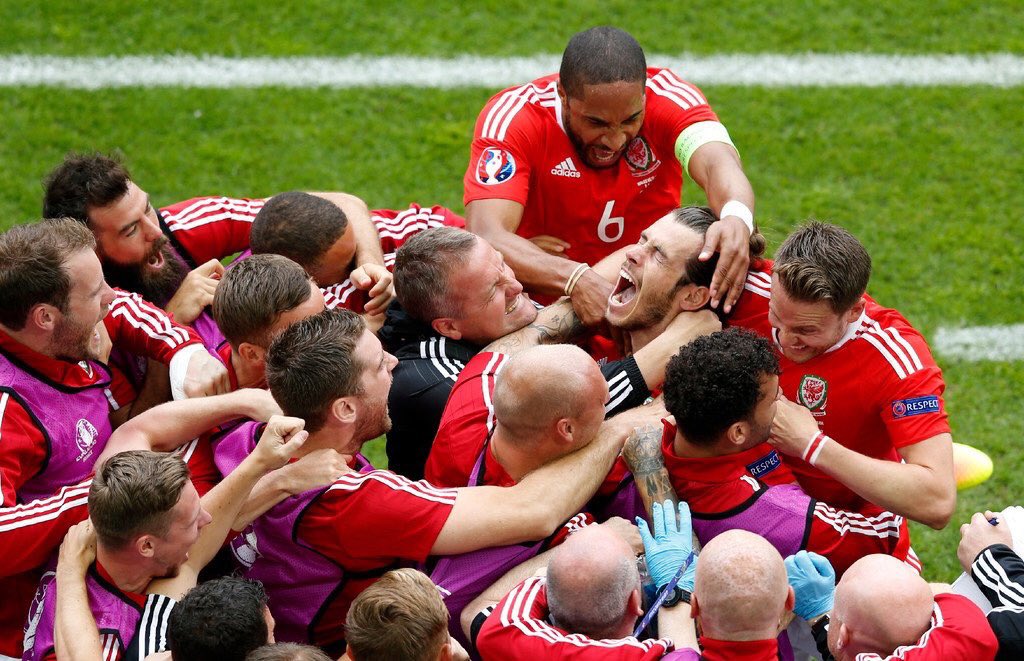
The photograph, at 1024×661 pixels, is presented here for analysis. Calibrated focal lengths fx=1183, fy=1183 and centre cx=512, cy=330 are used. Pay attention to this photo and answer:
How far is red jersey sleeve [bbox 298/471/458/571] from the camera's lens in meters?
4.05

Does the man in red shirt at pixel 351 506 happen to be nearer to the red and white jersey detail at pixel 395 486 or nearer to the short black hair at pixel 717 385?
the red and white jersey detail at pixel 395 486

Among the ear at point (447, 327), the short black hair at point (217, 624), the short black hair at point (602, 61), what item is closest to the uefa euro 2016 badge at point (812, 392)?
the ear at point (447, 327)

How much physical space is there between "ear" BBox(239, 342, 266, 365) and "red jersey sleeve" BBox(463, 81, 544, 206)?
1.54 m

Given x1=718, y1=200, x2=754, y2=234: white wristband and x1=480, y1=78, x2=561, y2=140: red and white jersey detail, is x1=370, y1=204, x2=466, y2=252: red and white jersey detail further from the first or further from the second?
x1=718, y1=200, x2=754, y2=234: white wristband

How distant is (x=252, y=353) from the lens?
476cm

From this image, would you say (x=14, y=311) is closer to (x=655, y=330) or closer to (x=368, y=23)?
(x=655, y=330)

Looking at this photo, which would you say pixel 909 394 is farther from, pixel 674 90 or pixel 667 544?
pixel 674 90

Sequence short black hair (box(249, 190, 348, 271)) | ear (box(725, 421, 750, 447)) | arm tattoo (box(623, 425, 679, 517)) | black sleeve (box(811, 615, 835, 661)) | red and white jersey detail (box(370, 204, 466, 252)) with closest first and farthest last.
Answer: black sleeve (box(811, 615, 835, 661)) < ear (box(725, 421, 750, 447)) < arm tattoo (box(623, 425, 679, 517)) < short black hair (box(249, 190, 348, 271)) < red and white jersey detail (box(370, 204, 466, 252))

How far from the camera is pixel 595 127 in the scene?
5574mm

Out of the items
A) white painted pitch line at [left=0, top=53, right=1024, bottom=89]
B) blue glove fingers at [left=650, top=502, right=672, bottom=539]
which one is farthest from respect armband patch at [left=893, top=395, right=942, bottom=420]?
white painted pitch line at [left=0, top=53, right=1024, bottom=89]

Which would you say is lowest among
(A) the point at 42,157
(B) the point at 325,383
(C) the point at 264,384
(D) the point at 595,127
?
(A) the point at 42,157

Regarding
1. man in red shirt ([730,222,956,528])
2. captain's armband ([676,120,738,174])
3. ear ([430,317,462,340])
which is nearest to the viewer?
man in red shirt ([730,222,956,528])

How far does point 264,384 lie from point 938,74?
6.62 metres

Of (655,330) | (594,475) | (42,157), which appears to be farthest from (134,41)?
(594,475)
